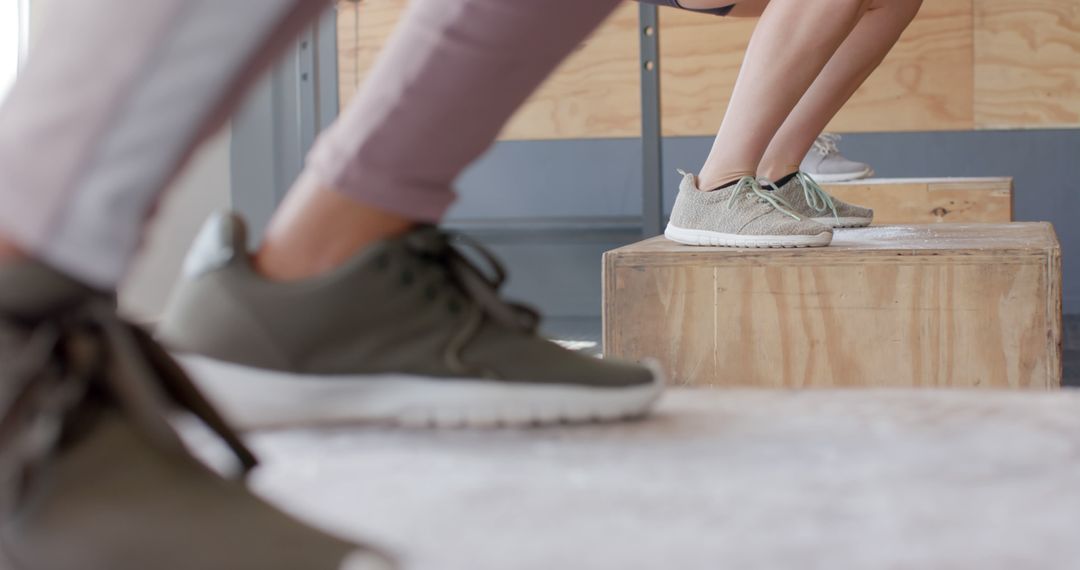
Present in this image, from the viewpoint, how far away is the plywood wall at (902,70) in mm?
3629

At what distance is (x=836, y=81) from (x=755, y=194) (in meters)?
0.35

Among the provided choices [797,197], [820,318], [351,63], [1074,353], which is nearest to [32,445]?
[820,318]

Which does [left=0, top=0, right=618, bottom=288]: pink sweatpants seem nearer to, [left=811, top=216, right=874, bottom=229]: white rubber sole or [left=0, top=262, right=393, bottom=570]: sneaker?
[left=0, top=262, right=393, bottom=570]: sneaker

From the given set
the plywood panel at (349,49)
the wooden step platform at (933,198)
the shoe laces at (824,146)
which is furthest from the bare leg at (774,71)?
the plywood panel at (349,49)

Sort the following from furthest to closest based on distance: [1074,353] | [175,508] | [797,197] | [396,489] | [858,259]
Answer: [1074,353] < [797,197] < [858,259] < [396,489] < [175,508]

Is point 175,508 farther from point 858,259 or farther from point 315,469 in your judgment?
point 858,259

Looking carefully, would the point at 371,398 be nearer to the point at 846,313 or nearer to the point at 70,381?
the point at 70,381

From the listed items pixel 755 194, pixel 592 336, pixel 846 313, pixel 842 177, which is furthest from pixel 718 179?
pixel 592 336

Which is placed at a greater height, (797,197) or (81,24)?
(81,24)

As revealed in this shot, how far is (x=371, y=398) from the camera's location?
0.63m

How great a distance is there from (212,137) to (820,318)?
1.01 meters

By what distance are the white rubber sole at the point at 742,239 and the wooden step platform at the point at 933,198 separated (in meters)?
0.91

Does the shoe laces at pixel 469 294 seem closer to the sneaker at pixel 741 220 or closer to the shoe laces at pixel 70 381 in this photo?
the shoe laces at pixel 70 381

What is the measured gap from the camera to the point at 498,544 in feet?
1.46
